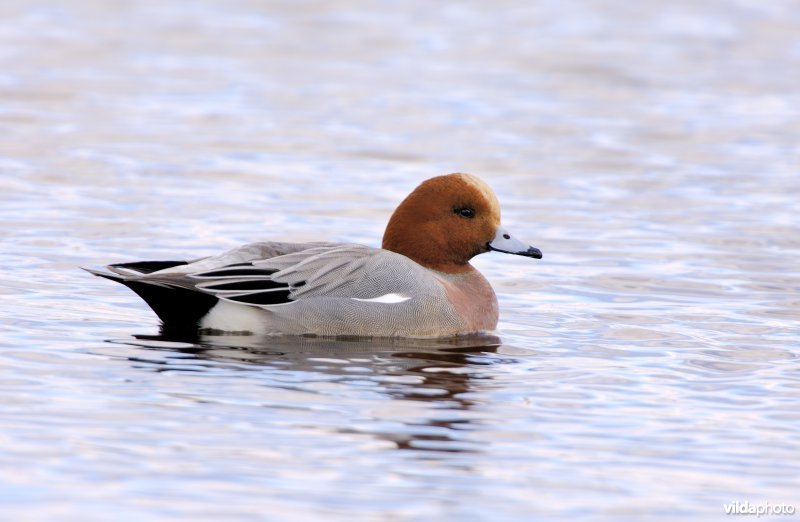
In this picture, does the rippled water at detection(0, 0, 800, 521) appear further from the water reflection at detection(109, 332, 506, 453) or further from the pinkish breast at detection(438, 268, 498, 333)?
the pinkish breast at detection(438, 268, 498, 333)

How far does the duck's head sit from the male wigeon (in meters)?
0.24

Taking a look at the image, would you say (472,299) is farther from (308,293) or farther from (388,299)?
(308,293)

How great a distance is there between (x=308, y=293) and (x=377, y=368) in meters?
0.82

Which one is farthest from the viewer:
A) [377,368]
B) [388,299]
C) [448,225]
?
[448,225]

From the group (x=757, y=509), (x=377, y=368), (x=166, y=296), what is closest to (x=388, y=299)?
(x=377, y=368)

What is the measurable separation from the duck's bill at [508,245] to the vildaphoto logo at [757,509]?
3399 millimetres

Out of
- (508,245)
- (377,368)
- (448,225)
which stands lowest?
(377,368)

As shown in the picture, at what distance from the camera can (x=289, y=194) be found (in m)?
13.6

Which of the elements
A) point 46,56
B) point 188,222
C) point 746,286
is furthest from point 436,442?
point 46,56

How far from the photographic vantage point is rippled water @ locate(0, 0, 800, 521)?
20.4 feet

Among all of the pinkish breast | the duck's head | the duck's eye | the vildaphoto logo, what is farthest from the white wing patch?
the vildaphoto logo

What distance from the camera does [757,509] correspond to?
19.7ft

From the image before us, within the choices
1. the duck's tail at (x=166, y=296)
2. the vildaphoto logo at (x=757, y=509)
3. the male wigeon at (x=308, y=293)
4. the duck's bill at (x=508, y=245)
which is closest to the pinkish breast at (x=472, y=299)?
the male wigeon at (x=308, y=293)

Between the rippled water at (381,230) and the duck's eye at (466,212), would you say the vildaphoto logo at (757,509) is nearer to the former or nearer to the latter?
the rippled water at (381,230)
